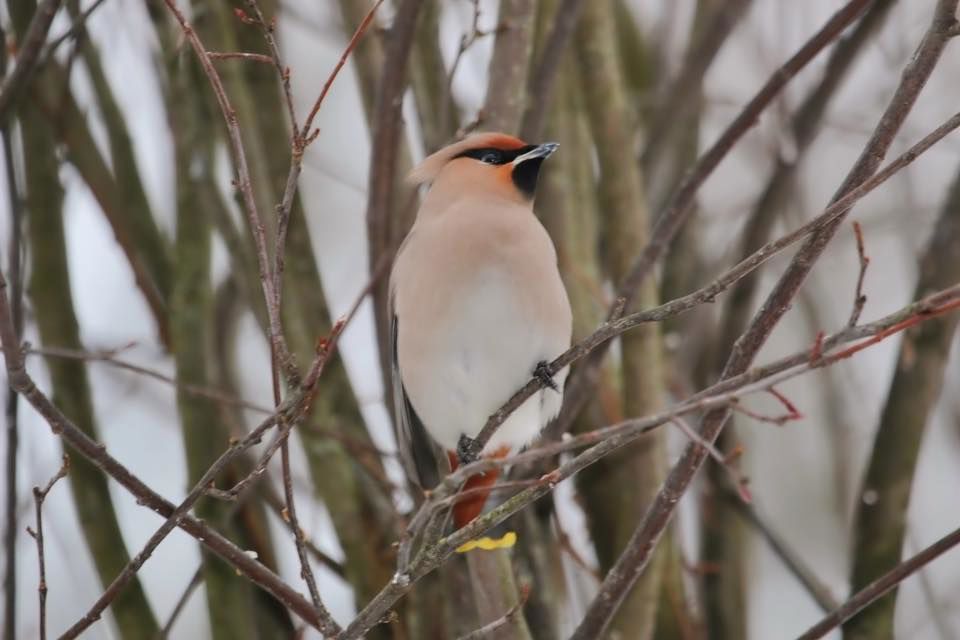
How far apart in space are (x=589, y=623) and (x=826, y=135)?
4.71 metres

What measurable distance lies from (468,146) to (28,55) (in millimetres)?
1266

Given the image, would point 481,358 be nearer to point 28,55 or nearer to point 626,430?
point 28,55

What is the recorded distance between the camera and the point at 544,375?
11.5ft

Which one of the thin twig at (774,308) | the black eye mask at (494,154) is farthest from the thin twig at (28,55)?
the thin twig at (774,308)

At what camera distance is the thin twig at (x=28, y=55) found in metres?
3.28

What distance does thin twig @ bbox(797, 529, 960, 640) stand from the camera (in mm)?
2744

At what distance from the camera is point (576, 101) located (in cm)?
466

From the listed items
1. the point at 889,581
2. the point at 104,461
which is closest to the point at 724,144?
the point at 889,581

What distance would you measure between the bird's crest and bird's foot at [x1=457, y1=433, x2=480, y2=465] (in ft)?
2.62

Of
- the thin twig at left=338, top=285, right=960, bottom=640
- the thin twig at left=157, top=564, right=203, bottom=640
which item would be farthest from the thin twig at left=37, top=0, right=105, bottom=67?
the thin twig at left=338, top=285, right=960, bottom=640

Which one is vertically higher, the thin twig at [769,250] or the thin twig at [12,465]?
the thin twig at [12,465]

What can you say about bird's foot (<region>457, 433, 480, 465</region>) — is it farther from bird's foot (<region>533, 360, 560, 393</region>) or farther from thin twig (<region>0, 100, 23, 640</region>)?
thin twig (<region>0, 100, 23, 640</region>)

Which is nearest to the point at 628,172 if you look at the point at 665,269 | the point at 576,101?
the point at 576,101

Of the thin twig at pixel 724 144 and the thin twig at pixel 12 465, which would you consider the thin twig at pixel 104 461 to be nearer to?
the thin twig at pixel 12 465
